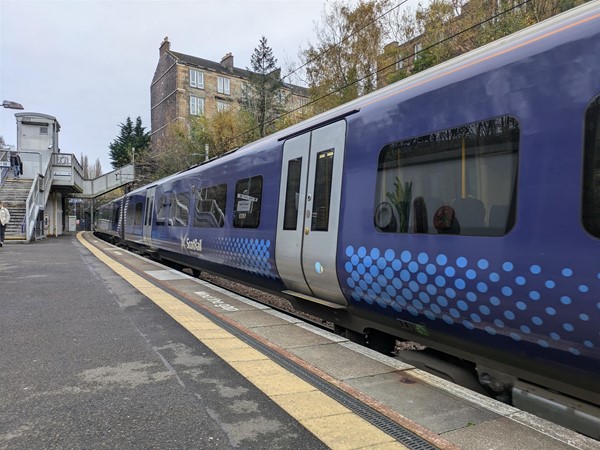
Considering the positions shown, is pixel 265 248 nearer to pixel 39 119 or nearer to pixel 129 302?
pixel 129 302

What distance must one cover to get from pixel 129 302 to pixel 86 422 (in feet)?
13.3

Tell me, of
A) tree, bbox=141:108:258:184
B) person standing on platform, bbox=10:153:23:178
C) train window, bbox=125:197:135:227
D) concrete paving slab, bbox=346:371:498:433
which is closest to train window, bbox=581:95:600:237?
concrete paving slab, bbox=346:371:498:433

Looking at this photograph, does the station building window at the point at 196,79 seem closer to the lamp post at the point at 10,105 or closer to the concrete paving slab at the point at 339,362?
the lamp post at the point at 10,105

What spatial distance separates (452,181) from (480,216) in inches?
16.1

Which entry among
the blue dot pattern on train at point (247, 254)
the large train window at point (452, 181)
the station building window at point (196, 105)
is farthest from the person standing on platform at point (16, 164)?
the large train window at point (452, 181)

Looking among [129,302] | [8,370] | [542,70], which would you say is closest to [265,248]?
[129,302]

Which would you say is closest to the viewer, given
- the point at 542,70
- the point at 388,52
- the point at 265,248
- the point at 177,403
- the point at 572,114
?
the point at 572,114

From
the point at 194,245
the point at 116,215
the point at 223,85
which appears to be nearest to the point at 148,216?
the point at 194,245

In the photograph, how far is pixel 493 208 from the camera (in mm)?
3227

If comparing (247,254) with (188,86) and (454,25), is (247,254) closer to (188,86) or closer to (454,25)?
(454,25)

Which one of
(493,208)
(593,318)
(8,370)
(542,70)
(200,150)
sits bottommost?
(8,370)

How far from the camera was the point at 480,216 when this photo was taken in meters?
3.33

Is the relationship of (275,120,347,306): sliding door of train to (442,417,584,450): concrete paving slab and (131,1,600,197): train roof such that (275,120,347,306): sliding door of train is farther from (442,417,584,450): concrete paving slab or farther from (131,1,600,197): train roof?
(442,417,584,450): concrete paving slab

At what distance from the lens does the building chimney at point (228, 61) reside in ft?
172
